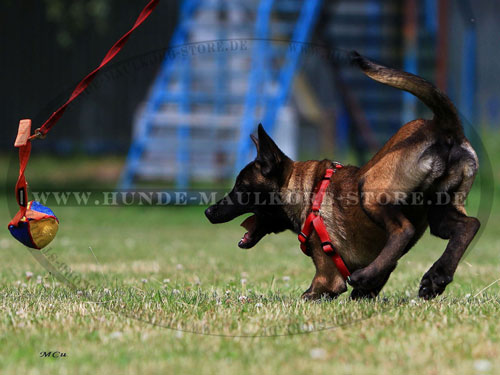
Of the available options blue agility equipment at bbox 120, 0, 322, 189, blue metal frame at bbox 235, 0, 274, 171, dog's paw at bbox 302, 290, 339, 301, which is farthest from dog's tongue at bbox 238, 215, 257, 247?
blue agility equipment at bbox 120, 0, 322, 189

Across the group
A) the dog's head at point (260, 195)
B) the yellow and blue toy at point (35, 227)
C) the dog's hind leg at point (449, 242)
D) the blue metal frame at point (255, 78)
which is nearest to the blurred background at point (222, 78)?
the blue metal frame at point (255, 78)

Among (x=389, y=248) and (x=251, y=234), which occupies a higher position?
(x=389, y=248)

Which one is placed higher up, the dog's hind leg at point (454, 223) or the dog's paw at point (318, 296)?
the dog's hind leg at point (454, 223)

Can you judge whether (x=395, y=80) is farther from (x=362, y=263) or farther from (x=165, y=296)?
(x=165, y=296)

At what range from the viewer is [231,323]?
2.78 m

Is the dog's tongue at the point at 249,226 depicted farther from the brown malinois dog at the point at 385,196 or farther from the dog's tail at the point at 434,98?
the dog's tail at the point at 434,98

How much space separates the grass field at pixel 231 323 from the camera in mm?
2225

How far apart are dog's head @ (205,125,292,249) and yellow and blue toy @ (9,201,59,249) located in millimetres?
850

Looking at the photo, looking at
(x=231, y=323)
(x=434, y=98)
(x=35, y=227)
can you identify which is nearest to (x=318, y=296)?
(x=231, y=323)

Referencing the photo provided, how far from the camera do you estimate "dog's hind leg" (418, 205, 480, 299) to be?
123 inches

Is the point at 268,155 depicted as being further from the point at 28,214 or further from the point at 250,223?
the point at 28,214

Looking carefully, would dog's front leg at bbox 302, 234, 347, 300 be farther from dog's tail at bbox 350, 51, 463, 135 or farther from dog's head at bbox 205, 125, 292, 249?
dog's tail at bbox 350, 51, 463, 135

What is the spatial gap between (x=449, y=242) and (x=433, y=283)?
0.21 m

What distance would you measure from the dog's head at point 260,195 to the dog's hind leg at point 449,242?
810 millimetres
